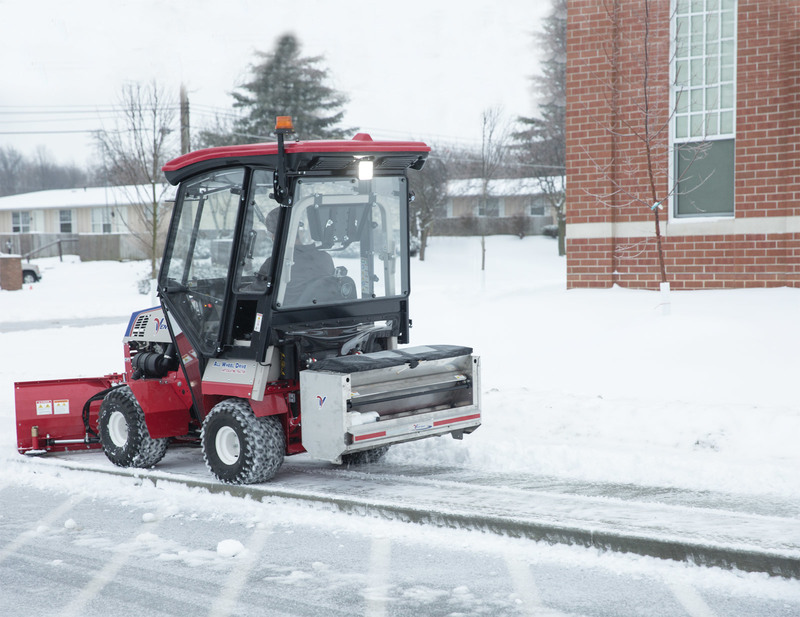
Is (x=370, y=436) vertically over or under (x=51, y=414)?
over

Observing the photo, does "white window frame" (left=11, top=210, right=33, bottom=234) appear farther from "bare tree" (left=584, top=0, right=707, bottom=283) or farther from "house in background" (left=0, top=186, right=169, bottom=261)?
"bare tree" (left=584, top=0, right=707, bottom=283)

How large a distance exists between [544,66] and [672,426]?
44.6 meters

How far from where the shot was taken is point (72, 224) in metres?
56.1

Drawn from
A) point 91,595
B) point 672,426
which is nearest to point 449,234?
point 672,426

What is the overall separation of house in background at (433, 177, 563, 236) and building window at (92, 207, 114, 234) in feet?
65.5

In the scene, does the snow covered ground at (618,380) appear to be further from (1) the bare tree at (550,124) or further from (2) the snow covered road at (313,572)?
(1) the bare tree at (550,124)

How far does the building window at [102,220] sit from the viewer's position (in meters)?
55.0

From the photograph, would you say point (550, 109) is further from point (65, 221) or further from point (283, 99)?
point (65, 221)

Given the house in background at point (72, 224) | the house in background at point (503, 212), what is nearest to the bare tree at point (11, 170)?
the house in background at point (72, 224)

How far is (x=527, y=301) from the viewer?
15492 millimetres

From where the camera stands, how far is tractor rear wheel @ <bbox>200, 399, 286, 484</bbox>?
6676mm

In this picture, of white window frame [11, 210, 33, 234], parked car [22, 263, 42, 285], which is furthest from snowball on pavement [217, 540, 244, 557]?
white window frame [11, 210, 33, 234]

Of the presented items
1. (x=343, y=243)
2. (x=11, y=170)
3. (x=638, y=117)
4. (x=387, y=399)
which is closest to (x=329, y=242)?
(x=343, y=243)

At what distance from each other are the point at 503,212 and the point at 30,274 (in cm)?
3021
